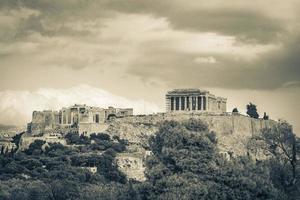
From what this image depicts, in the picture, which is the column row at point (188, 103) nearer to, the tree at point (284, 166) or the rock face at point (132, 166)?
the rock face at point (132, 166)

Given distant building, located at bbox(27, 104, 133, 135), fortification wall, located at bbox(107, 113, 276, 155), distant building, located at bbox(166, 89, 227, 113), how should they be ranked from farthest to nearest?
distant building, located at bbox(27, 104, 133, 135), distant building, located at bbox(166, 89, 227, 113), fortification wall, located at bbox(107, 113, 276, 155)

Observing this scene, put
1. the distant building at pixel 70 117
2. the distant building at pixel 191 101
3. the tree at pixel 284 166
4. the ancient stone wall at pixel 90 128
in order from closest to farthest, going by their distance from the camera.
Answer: the tree at pixel 284 166 → the ancient stone wall at pixel 90 128 → the distant building at pixel 191 101 → the distant building at pixel 70 117

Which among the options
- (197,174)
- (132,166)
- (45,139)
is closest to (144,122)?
(45,139)

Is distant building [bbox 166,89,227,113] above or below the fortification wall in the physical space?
above

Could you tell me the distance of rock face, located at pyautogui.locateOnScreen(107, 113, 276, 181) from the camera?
111787 millimetres

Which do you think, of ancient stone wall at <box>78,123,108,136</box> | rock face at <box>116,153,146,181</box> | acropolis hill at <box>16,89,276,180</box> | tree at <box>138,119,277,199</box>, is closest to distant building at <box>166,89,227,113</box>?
acropolis hill at <box>16,89,276,180</box>

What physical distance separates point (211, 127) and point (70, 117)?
2271 centimetres

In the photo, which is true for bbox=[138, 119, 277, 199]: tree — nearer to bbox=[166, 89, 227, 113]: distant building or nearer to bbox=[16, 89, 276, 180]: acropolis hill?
bbox=[16, 89, 276, 180]: acropolis hill

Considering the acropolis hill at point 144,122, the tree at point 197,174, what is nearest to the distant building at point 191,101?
the acropolis hill at point 144,122

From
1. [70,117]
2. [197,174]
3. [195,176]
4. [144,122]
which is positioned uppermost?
[70,117]

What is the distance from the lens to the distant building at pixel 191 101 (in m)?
119

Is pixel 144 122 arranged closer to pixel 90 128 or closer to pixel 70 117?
pixel 90 128

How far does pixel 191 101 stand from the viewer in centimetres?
11975

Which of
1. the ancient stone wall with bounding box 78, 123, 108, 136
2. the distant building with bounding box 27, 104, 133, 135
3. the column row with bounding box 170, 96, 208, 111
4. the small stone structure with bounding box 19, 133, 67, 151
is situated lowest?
the small stone structure with bounding box 19, 133, 67, 151
